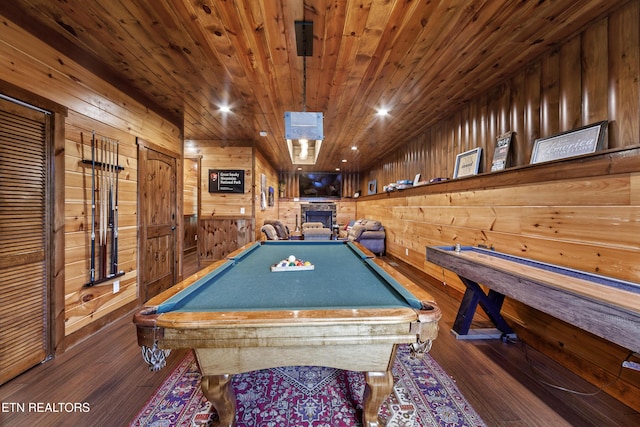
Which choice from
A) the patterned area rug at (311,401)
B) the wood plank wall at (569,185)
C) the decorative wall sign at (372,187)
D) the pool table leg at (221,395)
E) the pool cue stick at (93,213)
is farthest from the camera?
the decorative wall sign at (372,187)

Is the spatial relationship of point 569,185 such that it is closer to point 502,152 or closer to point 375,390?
point 502,152

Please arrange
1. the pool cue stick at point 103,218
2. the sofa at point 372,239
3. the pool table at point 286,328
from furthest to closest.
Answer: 1. the sofa at point 372,239
2. the pool cue stick at point 103,218
3. the pool table at point 286,328

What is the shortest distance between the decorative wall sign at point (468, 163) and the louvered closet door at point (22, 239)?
4.35 metres

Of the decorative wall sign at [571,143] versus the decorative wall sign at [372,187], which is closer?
the decorative wall sign at [571,143]

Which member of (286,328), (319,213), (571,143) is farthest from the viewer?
(319,213)

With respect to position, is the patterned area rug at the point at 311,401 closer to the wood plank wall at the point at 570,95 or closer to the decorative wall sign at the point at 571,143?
the decorative wall sign at the point at 571,143

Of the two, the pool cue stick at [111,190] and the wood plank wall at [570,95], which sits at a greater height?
the wood plank wall at [570,95]

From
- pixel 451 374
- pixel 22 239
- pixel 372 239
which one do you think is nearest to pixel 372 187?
pixel 372 239

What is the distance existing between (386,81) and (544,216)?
198 cm

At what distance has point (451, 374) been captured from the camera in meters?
1.77

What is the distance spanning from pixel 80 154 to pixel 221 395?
2528 mm

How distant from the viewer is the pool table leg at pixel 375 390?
3.65 ft

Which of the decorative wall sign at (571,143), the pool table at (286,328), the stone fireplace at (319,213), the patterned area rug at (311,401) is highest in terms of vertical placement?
the decorative wall sign at (571,143)

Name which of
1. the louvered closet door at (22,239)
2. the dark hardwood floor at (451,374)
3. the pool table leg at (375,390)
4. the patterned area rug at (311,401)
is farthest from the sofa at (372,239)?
the louvered closet door at (22,239)
